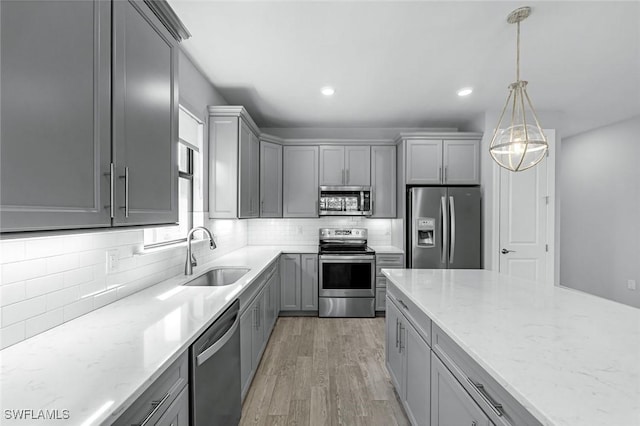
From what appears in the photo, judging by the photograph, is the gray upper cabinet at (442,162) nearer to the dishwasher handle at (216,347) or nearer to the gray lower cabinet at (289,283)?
the gray lower cabinet at (289,283)

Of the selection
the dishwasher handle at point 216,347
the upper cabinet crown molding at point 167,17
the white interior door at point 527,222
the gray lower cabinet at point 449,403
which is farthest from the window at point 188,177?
the white interior door at point 527,222

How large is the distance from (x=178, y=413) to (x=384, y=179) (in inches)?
148

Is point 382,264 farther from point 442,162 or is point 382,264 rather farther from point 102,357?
point 102,357

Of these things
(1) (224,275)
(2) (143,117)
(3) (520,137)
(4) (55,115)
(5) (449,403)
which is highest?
(3) (520,137)

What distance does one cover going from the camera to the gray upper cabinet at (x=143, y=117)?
3.81ft

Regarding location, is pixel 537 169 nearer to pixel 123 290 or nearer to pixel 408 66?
pixel 408 66

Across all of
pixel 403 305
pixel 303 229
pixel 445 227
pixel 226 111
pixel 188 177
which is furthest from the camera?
pixel 303 229

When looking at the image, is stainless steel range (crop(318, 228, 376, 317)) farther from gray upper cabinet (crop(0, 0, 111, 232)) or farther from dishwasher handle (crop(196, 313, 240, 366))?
gray upper cabinet (crop(0, 0, 111, 232))

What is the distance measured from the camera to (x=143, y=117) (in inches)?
52.4

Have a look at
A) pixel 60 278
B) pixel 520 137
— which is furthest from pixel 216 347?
pixel 520 137

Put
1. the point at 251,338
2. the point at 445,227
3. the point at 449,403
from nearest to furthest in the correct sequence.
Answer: the point at 449,403, the point at 251,338, the point at 445,227

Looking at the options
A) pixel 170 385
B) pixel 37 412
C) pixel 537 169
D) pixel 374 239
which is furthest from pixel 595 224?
pixel 37 412

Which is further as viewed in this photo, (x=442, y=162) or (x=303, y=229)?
(x=303, y=229)

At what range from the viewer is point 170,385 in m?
1.08
